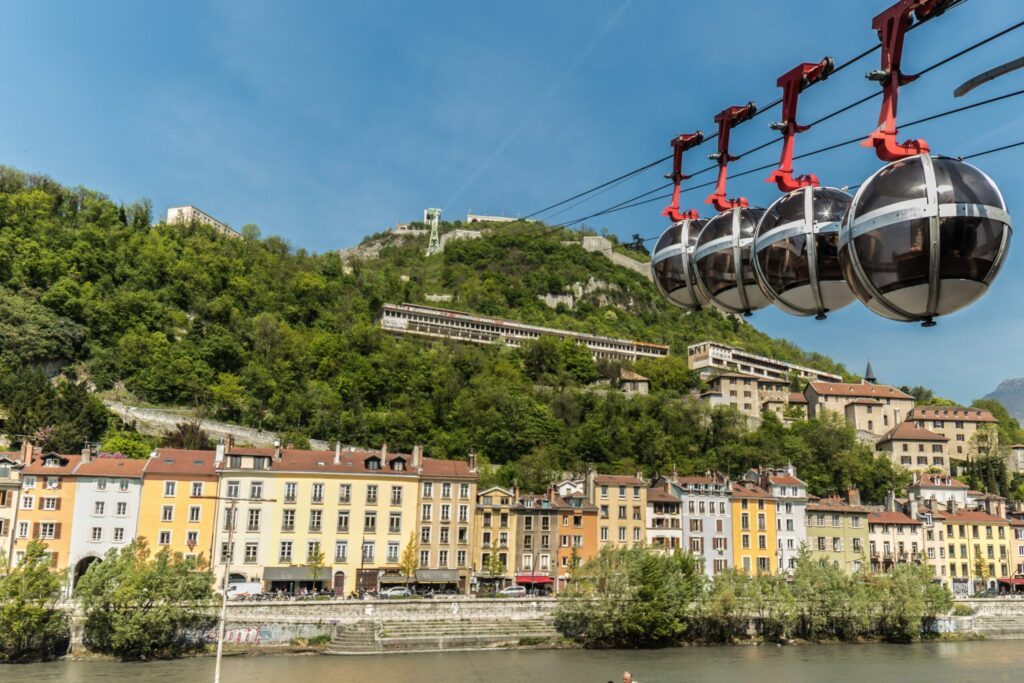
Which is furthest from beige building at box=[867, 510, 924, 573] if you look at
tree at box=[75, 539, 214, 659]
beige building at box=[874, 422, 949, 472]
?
tree at box=[75, 539, 214, 659]

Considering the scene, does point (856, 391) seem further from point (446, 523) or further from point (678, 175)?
point (678, 175)

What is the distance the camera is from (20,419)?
60.2 metres

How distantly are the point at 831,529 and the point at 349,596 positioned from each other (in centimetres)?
3279

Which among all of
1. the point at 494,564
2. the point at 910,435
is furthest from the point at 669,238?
the point at 910,435

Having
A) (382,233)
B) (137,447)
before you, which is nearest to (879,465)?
(137,447)

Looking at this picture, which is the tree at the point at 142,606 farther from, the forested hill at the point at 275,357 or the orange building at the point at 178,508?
the forested hill at the point at 275,357

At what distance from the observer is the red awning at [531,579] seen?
168ft

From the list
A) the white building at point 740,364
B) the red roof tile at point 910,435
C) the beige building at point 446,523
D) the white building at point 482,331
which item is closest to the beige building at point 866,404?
the red roof tile at point 910,435

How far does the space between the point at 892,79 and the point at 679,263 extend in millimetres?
2747

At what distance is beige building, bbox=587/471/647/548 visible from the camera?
54031mm

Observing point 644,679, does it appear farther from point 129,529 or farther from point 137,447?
point 137,447

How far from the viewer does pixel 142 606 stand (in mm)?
36969

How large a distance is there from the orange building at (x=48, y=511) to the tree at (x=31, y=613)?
6.54m

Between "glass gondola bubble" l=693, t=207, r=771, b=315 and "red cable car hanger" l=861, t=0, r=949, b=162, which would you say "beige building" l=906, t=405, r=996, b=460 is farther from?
"red cable car hanger" l=861, t=0, r=949, b=162
